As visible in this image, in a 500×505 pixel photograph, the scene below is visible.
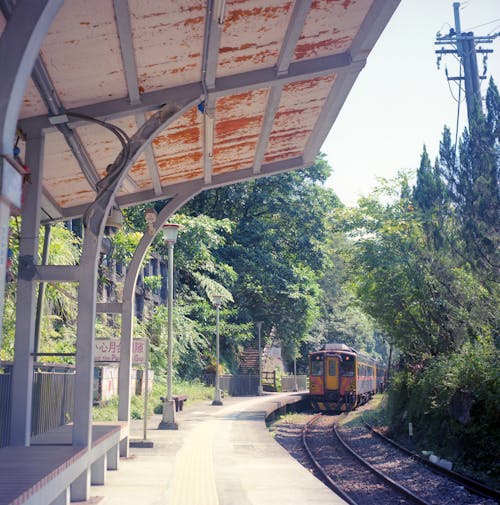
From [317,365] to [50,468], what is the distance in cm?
2711

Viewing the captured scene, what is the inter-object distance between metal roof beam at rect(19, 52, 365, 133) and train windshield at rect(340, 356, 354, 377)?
2473cm

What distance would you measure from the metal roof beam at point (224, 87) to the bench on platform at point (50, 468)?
3.13m

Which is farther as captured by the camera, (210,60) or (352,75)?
(352,75)

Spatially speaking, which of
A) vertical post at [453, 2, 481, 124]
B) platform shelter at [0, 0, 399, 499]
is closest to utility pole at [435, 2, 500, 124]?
vertical post at [453, 2, 481, 124]

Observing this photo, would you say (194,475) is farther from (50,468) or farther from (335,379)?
(335,379)

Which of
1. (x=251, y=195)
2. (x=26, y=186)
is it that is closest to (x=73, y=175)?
(x=26, y=186)

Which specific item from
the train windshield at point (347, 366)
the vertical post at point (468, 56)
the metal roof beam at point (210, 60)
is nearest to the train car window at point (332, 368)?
the train windshield at point (347, 366)

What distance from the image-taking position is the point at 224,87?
7.30 m

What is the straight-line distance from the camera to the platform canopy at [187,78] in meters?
5.86

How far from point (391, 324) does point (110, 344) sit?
15.1 meters

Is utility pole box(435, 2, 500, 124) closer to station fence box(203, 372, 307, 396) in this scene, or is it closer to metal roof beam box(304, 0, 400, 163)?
metal roof beam box(304, 0, 400, 163)

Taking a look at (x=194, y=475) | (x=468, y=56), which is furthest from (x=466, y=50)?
(x=194, y=475)

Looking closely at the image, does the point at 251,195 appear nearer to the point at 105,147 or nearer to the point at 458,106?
the point at 458,106

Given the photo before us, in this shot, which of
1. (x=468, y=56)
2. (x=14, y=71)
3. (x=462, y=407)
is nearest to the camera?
(x=14, y=71)
